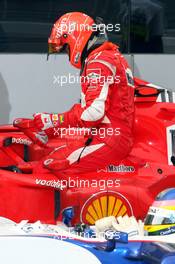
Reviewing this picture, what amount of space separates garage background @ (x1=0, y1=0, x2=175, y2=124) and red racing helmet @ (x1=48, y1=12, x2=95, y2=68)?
24 cm

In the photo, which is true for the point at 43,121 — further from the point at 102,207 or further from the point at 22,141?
the point at 102,207

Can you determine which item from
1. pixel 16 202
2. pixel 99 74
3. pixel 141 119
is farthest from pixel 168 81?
pixel 16 202

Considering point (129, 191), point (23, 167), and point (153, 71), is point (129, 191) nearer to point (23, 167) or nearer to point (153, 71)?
point (23, 167)

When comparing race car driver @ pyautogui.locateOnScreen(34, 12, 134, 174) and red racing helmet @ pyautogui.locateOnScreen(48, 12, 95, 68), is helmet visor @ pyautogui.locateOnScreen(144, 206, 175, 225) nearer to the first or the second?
race car driver @ pyautogui.locateOnScreen(34, 12, 134, 174)

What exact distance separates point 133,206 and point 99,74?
549 mm

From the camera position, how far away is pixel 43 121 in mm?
3428

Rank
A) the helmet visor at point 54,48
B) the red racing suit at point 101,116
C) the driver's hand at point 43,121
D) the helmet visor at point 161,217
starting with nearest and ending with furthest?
1. the helmet visor at point 161,217
2. the red racing suit at point 101,116
3. the driver's hand at point 43,121
4. the helmet visor at point 54,48

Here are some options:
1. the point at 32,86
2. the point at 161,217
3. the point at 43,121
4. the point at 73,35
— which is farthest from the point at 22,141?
the point at 161,217

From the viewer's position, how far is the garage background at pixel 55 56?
3852 millimetres

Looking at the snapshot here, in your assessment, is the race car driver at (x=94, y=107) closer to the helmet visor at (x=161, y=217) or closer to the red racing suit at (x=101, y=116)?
the red racing suit at (x=101, y=116)

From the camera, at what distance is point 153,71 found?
3998 mm

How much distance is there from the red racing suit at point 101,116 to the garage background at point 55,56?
0.35 metres

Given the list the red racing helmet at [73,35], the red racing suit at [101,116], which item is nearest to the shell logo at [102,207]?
the red racing suit at [101,116]

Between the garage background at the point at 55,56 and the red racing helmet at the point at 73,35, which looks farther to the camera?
the garage background at the point at 55,56
